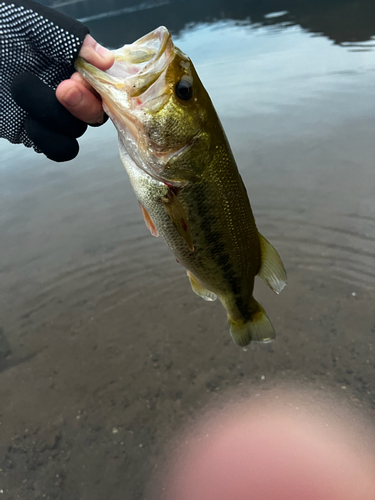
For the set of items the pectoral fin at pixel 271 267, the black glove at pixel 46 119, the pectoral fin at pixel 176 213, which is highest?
the black glove at pixel 46 119

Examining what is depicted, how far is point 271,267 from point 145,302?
2.93 metres

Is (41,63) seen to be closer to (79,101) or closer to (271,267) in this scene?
(79,101)

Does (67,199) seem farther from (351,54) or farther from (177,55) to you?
(351,54)

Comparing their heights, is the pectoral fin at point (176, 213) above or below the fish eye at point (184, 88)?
below

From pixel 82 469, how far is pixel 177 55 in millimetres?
3282

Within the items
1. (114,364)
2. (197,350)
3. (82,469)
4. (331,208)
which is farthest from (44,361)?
(331,208)

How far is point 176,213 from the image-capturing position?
1.57 m

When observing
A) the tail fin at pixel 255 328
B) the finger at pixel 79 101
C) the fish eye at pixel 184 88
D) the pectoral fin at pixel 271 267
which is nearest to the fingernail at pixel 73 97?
the finger at pixel 79 101

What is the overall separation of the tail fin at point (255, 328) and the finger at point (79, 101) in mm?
1308

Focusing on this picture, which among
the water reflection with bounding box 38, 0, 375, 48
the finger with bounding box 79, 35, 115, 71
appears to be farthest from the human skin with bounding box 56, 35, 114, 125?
the water reflection with bounding box 38, 0, 375, 48

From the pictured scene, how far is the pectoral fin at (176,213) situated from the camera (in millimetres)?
1566

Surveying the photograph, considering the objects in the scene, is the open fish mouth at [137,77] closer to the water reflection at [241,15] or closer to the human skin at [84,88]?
the human skin at [84,88]

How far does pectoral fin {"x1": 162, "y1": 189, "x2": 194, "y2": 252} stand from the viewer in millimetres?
1566

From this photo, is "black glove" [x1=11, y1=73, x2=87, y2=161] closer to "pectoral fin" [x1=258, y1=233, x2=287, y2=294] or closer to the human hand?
the human hand
